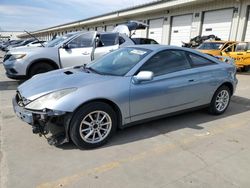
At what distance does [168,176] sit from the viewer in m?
2.82

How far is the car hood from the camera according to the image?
3.33 metres

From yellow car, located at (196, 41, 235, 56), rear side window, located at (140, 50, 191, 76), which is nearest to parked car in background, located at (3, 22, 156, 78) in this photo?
rear side window, located at (140, 50, 191, 76)

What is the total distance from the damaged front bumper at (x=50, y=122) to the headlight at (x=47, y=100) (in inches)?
2.7

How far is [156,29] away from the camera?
22719mm

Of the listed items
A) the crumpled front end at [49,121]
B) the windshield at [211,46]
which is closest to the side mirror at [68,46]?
the crumpled front end at [49,121]

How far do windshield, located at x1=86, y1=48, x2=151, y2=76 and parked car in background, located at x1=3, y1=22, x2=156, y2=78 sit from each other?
3413mm

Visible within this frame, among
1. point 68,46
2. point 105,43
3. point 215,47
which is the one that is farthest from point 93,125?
point 215,47

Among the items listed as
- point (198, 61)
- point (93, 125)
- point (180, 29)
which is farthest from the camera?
point (180, 29)

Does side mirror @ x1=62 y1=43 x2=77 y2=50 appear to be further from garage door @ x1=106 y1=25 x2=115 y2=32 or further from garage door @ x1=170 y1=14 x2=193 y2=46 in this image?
garage door @ x1=106 y1=25 x2=115 y2=32

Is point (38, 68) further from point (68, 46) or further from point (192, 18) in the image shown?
point (192, 18)

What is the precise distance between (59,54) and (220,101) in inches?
199

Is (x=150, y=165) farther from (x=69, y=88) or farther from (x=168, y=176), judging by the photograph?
(x=69, y=88)

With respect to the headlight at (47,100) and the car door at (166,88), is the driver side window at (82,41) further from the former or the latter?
the headlight at (47,100)

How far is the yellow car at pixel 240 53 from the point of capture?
1163 cm
